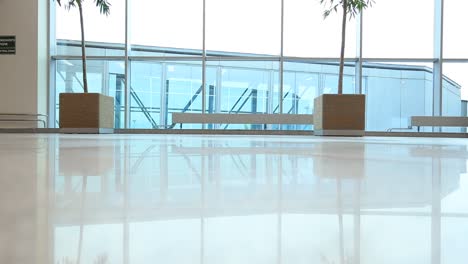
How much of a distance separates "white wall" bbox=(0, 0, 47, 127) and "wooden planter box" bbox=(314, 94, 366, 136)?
23.7 feet

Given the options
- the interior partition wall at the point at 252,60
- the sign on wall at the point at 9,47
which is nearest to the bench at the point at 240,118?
the interior partition wall at the point at 252,60

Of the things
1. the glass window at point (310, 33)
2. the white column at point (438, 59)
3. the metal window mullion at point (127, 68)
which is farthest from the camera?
the glass window at point (310, 33)

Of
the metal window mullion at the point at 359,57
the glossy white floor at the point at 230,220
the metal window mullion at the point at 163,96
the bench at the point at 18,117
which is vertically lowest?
the glossy white floor at the point at 230,220

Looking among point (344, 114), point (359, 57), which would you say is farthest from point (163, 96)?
point (344, 114)

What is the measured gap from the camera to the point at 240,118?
1046cm

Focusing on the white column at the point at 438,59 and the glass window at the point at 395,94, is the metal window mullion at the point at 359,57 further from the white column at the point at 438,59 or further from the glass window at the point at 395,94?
the white column at the point at 438,59

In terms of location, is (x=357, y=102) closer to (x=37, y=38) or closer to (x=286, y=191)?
(x=286, y=191)

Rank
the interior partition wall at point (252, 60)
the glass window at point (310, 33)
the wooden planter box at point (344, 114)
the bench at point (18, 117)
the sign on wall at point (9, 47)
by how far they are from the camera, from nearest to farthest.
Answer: the wooden planter box at point (344, 114) < the bench at point (18, 117) < the sign on wall at point (9, 47) < the interior partition wall at point (252, 60) < the glass window at point (310, 33)

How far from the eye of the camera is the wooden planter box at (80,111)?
7.82 metres

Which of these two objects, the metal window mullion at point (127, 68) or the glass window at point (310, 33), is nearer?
the metal window mullion at point (127, 68)

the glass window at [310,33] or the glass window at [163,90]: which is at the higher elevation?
the glass window at [310,33]

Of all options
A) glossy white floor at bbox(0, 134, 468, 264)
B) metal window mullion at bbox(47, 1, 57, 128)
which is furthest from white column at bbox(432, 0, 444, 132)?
glossy white floor at bbox(0, 134, 468, 264)

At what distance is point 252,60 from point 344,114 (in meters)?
4.70

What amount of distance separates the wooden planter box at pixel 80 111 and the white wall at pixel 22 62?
353 centimetres
